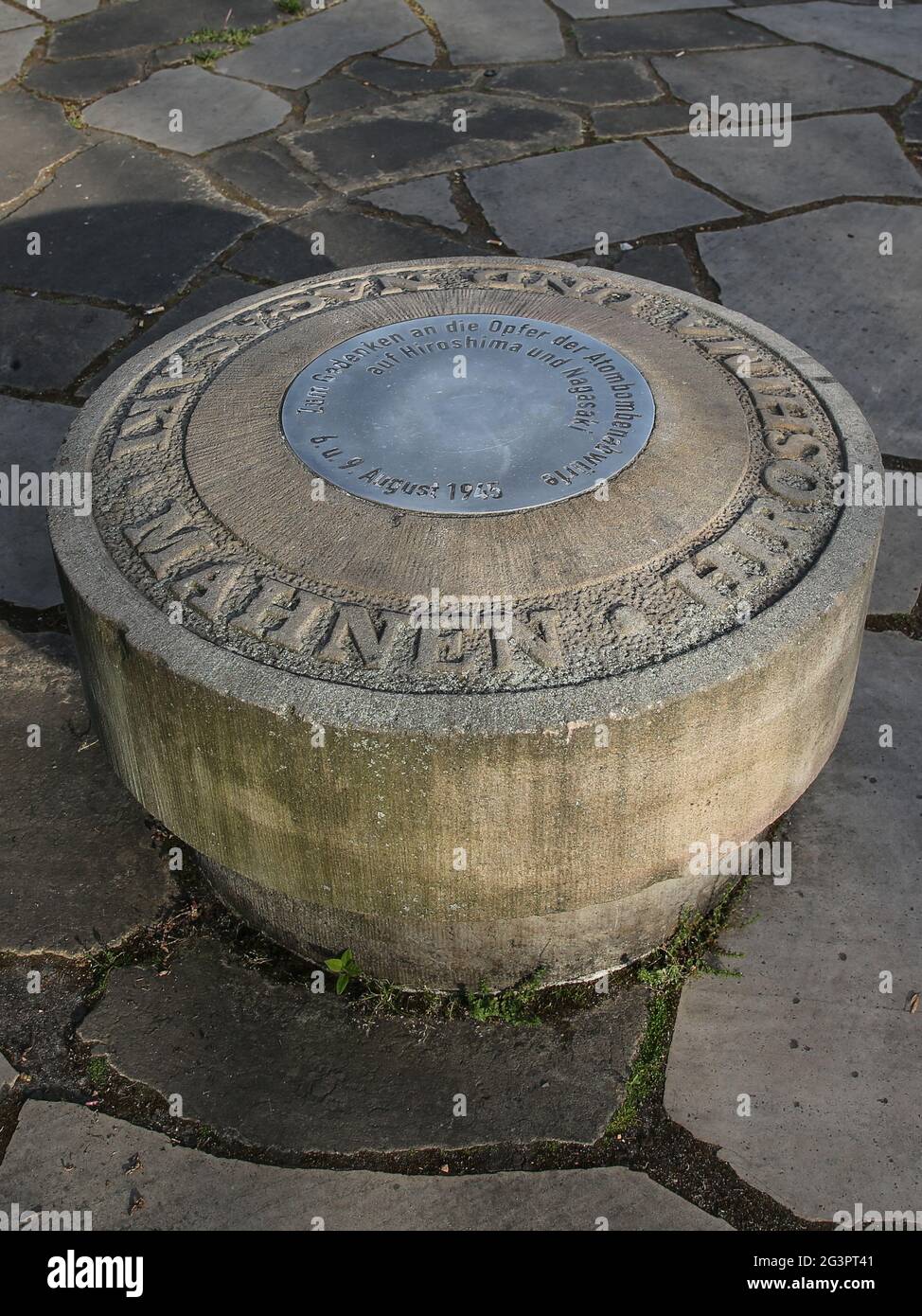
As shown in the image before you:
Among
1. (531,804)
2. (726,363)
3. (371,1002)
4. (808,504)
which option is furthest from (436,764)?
(726,363)

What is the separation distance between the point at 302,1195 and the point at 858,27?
4.97 m

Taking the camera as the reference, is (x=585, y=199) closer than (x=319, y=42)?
Yes

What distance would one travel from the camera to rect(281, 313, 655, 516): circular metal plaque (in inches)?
79.1

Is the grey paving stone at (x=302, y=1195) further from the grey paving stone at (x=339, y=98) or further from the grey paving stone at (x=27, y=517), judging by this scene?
the grey paving stone at (x=339, y=98)

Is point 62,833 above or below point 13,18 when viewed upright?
below

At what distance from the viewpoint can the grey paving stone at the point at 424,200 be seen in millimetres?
3992

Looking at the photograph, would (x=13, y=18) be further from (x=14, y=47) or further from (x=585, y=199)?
(x=585, y=199)

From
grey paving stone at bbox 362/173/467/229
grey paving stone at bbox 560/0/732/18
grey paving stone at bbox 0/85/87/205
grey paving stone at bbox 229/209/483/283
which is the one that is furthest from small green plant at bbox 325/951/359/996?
grey paving stone at bbox 560/0/732/18

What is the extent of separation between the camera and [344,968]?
2107 millimetres

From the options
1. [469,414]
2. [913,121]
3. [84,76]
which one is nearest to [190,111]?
[84,76]

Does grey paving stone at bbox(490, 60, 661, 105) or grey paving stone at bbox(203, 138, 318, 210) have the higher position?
grey paving stone at bbox(490, 60, 661, 105)

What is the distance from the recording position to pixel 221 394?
7.51ft

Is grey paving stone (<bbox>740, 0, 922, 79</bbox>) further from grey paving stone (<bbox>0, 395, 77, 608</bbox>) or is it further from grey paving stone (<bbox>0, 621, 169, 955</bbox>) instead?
grey paving stone (<bbox>0, 621, 169, 955</bbox>)

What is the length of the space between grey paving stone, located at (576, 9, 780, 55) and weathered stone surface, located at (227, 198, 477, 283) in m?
1.57
